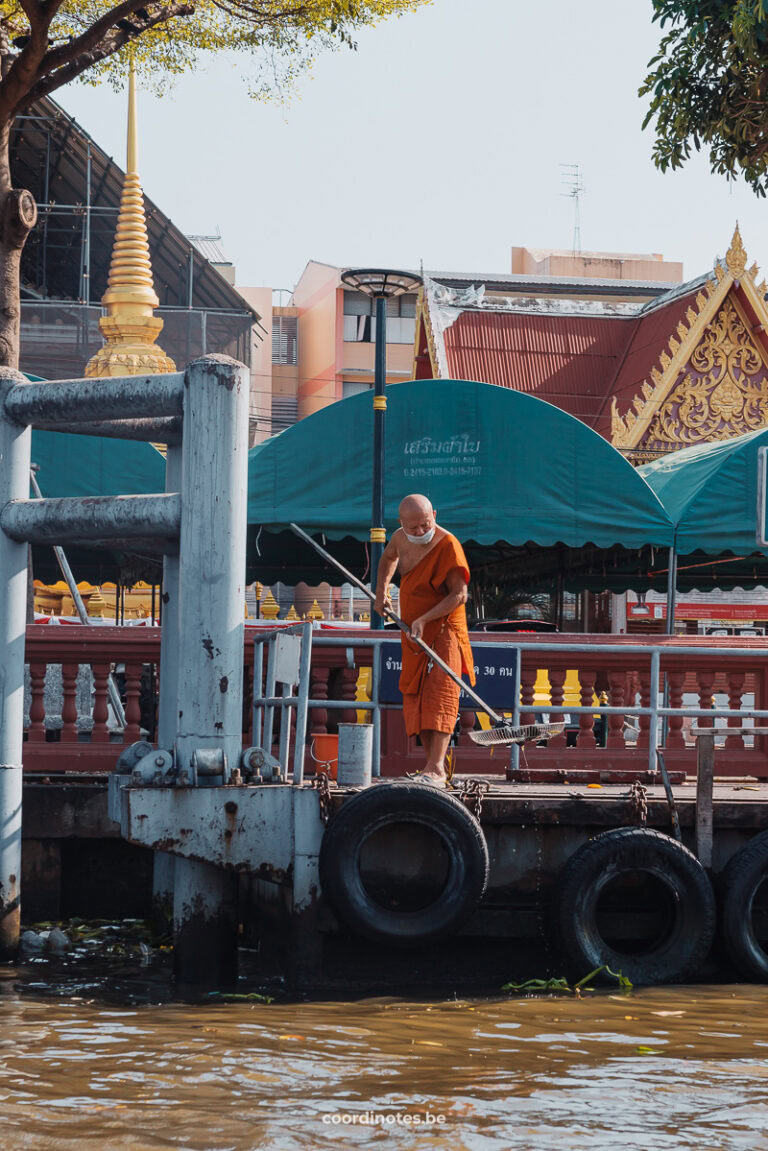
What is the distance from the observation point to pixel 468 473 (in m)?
13.7

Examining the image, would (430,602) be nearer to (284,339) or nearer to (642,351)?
(642,351)

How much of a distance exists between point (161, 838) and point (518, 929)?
2.13 meters

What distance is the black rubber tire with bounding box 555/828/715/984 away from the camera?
831 centimetres

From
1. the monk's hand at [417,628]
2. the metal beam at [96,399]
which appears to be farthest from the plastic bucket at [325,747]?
the metal beam at [96,399]

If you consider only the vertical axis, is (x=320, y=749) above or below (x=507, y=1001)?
above

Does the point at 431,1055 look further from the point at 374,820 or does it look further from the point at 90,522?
the point at 90,522

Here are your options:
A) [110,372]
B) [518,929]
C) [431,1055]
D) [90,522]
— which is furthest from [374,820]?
[110,372]

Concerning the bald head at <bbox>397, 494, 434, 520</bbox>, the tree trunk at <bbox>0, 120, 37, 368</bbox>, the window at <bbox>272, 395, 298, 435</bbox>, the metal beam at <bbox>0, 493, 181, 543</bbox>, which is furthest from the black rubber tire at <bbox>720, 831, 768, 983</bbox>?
the window at <bbox>272, 395, 298, 435</bbox>

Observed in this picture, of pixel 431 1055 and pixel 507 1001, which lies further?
pixel 507 1001

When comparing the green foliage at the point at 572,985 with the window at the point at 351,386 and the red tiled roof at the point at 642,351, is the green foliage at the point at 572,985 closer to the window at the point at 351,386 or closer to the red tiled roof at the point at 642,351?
the red tiled roof at the point at 642,351

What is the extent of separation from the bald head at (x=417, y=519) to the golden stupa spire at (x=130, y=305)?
22249 millimetres

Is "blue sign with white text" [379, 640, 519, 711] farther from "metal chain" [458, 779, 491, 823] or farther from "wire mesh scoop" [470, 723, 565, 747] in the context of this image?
"metal chain" [458, 779, 491, 823]

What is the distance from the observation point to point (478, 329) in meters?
28.7

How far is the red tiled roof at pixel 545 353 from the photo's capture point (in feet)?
92.6
